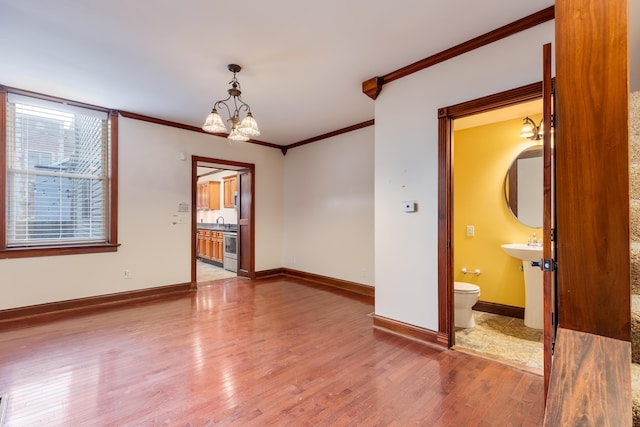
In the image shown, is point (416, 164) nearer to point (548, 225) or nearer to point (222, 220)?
point (548, 225)

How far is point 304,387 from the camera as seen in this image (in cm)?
208

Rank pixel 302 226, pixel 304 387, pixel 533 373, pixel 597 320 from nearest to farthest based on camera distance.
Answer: pixel 597 320
pixel 304 387
pixel 533 373
pixel 302 226

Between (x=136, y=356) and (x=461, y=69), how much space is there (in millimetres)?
3739

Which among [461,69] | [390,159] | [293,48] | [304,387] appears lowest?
[304,387]

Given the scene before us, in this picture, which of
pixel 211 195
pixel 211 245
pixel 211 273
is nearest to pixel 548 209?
pixel 211 273

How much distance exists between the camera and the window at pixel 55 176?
3.47m

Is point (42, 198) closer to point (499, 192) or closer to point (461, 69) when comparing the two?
point (461, 69)

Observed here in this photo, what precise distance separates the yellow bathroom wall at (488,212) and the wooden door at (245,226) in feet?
11.5

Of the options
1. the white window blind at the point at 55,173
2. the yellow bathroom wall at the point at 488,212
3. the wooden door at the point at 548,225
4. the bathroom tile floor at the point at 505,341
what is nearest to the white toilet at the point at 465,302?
the bathroom tile floor at the point at 505,341

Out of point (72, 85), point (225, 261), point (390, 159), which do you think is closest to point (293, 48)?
point (390, 159)

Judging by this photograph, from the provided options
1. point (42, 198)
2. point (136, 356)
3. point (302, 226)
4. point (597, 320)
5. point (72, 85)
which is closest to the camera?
point (597, 320)

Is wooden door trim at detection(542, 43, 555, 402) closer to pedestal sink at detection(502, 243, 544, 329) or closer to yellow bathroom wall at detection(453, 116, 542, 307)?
pedestal sink at detection(502, 243, 544, 329)

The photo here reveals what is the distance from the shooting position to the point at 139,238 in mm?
4320

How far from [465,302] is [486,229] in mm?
1152
